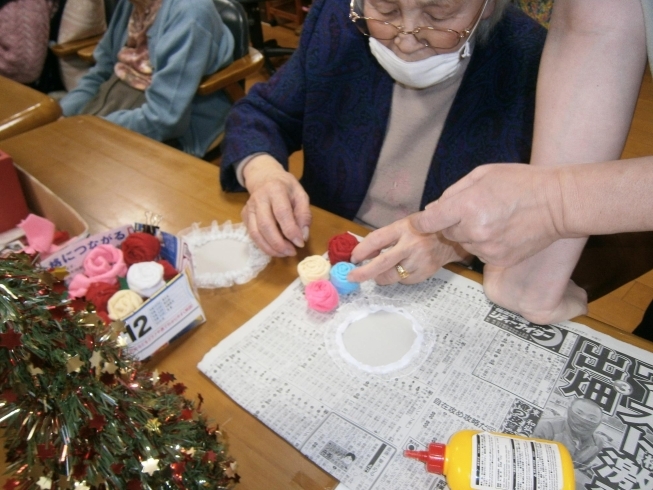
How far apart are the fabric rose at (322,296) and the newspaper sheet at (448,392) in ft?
0.06

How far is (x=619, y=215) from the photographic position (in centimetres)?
57

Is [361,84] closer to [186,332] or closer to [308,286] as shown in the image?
[308,286]

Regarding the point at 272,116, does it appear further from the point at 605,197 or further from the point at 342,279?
the point at 605,197

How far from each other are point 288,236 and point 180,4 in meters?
1.16

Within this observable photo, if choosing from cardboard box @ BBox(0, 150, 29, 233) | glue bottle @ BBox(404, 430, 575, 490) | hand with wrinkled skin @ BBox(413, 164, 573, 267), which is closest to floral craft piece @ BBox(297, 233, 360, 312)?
hand with wrinkled skin @ BBox(413, 164, 573, 267)

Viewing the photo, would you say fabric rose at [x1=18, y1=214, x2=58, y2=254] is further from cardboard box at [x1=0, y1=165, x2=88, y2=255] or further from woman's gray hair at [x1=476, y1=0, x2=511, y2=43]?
woman's gray hair at [x1=476, y1=0, x2=511, y2=43]

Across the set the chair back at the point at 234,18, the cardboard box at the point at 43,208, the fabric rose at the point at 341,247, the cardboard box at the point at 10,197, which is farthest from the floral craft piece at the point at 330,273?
the chair back at the point at 234,18

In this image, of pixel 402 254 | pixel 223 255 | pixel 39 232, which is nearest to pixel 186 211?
pixel 223 255

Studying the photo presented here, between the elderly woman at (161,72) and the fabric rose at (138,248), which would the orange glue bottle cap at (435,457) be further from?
the elderly woman at (161,72)

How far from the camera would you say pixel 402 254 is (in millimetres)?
782

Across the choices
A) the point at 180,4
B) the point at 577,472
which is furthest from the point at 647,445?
the point at 180,4

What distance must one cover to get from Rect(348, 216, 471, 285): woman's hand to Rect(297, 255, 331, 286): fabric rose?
0.15 ft

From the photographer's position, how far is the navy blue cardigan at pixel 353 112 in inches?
36.1

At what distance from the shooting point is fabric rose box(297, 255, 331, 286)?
797mm
